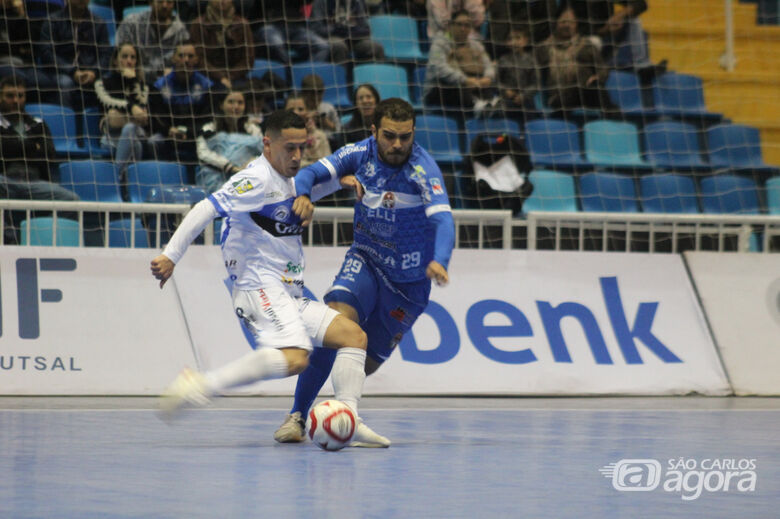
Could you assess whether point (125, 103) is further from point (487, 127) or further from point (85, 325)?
point (487, 127)

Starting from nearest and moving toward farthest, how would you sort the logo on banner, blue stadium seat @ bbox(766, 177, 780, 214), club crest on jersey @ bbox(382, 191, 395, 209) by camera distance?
the logo on banner, club crest on jersey @ bbox(382, 191, 395, 209), blue stadium seat @ bbox(766, 177, 780, 214)

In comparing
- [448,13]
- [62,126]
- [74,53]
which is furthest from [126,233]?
[448,13]

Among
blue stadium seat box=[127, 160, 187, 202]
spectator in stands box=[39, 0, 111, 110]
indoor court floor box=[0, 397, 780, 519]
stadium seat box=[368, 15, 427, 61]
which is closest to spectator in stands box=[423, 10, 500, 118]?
stadium seat box=[368, 15, 427, 61]

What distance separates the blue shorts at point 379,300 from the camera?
7160 mm

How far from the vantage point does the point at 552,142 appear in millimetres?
14047

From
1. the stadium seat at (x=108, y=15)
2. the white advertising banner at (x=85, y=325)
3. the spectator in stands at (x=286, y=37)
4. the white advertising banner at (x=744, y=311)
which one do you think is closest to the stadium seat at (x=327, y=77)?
the spectator in stands at (x=286, y=37)

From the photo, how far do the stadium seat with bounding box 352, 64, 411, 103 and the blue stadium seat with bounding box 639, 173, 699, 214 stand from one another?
290 centimetres

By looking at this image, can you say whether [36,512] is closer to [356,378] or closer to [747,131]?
[356,378]

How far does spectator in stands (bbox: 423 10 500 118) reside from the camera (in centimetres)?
1368

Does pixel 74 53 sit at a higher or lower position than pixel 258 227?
higher

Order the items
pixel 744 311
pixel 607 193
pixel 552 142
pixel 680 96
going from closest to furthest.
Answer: pixel 744 311
pixel 607 193
pixel 552 142
pixel 680 96

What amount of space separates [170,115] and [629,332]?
16.9ft

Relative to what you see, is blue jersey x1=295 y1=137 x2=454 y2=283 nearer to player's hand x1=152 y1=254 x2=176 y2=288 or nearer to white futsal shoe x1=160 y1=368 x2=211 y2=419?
player's hand x1=152 y1=254 x2=176 y2=288

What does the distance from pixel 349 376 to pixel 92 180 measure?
6026 mm
